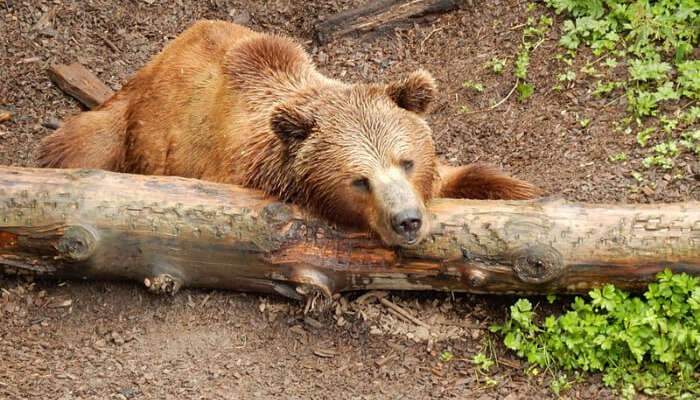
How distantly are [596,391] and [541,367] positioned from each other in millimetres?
356

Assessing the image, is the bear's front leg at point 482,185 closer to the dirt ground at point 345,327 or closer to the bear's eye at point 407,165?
the dirt ground at point 345,327

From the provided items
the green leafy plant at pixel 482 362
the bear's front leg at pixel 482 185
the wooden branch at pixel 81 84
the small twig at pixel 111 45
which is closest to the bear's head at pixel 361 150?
the bear's front leg at pixel 482 185

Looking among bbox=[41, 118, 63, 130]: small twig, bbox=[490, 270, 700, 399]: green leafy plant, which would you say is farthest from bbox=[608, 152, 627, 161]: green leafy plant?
bbox=[41, 118, 63, 130]: small twig

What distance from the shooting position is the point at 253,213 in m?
5.34

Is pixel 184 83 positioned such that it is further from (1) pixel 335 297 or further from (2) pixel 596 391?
(2) pixel 596 391

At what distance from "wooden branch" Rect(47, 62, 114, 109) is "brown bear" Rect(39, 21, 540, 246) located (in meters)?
0.96

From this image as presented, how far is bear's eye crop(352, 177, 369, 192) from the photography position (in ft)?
17.0

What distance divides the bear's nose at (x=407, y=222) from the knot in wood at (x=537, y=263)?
2.14ft

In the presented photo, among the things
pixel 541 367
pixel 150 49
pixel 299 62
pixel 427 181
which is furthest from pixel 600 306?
pixel 150 49

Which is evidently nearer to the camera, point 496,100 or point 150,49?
point 496,100

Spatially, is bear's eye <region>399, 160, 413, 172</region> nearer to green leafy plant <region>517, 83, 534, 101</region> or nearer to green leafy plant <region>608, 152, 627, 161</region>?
green leafy plant <region>608, 152, 627, 161</region>

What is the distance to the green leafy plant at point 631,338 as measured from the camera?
15.9 ft

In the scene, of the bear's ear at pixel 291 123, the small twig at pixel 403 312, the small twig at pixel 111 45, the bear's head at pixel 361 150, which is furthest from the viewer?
the small twig at pixel 111 45

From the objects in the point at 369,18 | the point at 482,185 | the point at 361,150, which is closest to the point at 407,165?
the point at 361,150
